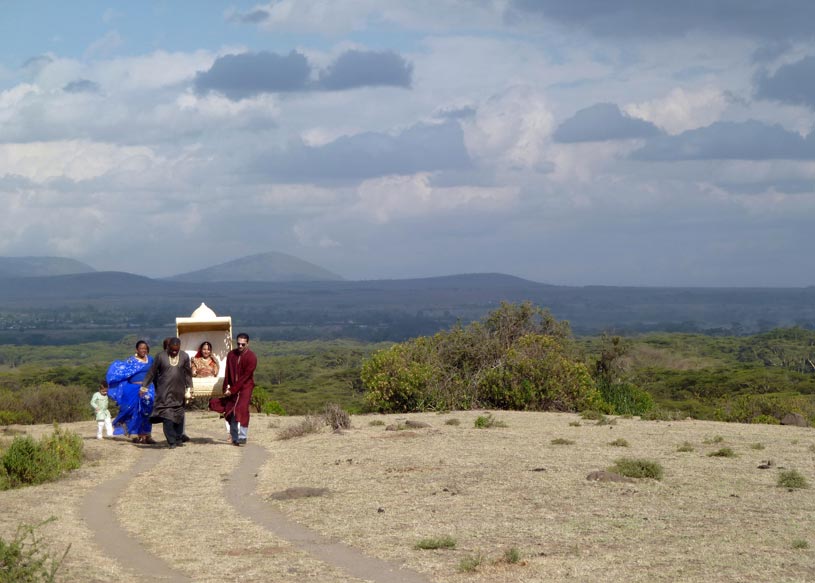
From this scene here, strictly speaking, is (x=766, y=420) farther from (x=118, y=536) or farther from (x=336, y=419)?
(x=118, y=536)

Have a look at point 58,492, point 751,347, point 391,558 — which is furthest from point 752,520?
point 751,347

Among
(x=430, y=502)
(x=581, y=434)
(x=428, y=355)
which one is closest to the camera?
(x=430, y=502)

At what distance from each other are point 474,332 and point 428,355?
222cm

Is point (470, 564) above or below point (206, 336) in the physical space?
below

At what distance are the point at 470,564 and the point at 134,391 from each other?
36.7ft

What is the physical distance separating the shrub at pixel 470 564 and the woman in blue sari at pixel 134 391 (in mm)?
10562

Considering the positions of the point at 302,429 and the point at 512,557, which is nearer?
the point at 512,557

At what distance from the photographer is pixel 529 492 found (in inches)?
541

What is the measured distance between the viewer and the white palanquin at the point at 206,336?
66.4 feet

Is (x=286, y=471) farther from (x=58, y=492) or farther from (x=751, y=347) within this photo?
(x=751, y=347)

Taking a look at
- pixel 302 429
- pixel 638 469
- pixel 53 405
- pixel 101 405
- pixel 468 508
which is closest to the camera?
pixel 468 508

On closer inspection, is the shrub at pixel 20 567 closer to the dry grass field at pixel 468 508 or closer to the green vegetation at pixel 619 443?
the dry grass field at pixel 468 508

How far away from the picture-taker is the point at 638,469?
14.9 meters

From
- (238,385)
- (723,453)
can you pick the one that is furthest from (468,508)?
(238,385)
